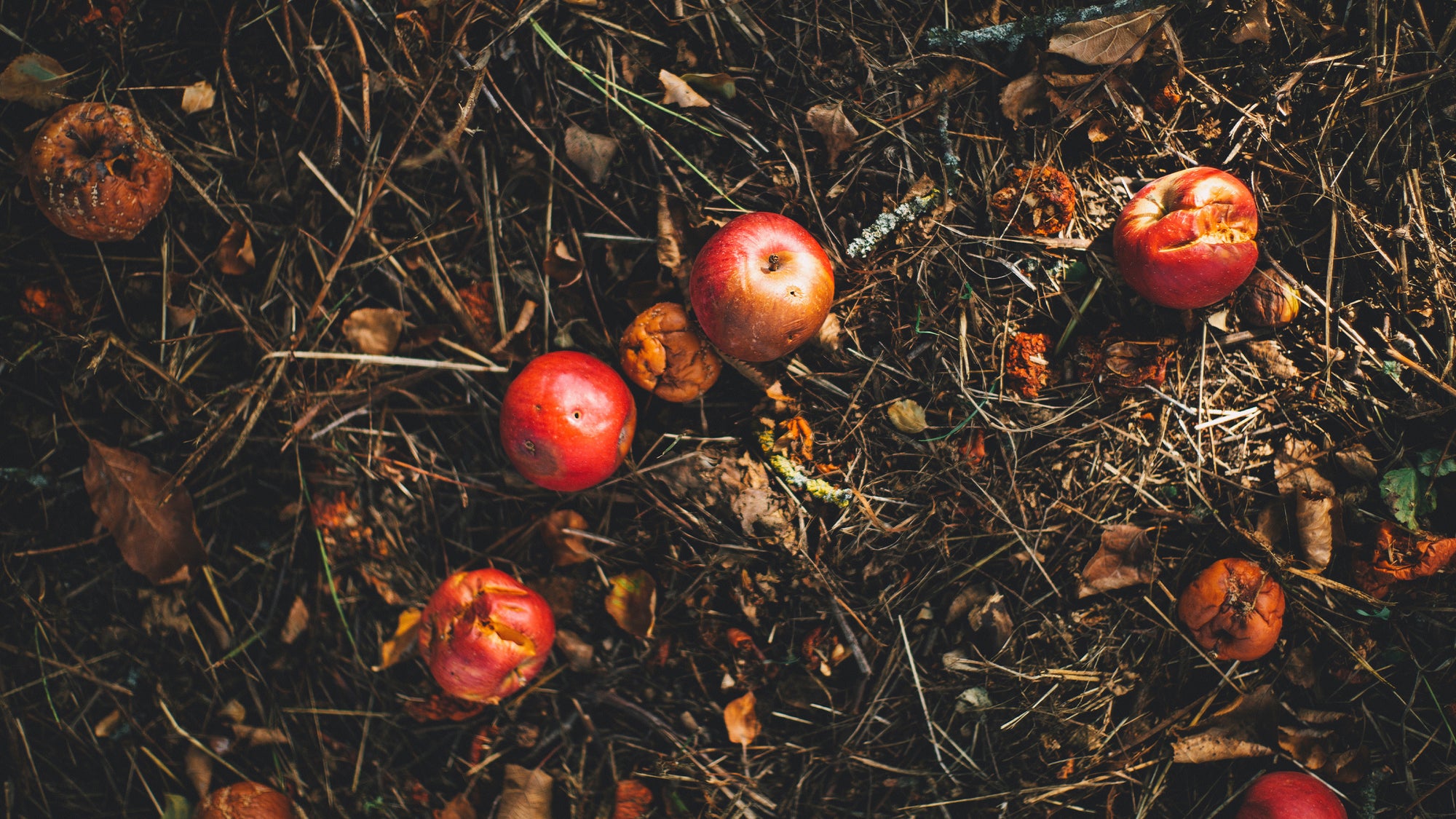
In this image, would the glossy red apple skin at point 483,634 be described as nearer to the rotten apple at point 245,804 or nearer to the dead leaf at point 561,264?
the rotten apple at point 245,804

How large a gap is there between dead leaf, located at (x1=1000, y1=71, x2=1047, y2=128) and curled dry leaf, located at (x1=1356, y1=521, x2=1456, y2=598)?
1737 millimetres

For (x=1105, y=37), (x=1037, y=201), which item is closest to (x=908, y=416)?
(x=1037, y=201)

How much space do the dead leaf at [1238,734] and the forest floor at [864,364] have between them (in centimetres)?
2

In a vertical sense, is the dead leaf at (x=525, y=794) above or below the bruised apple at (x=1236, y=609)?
below

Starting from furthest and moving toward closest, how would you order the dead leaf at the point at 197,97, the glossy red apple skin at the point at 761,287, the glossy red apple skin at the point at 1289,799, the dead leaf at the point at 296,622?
1. the dead leaf at the point at 296,622
2. the dead leaf at the point at 197,97
3. the glossy red apple skin at the point at 1289,799
4. the glossy red apple skin at the point at 761,287

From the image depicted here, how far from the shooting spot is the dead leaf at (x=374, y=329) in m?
2.48

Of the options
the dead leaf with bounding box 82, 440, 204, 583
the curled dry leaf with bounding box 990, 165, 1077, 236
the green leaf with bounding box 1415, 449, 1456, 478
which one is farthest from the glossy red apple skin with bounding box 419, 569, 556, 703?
the green leaf with bounding box 1415, 449, 1456, 478

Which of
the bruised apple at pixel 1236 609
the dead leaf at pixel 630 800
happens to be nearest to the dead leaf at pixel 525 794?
the dead leaf at pixel 630 800

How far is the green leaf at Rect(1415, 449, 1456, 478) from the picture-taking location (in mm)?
2305

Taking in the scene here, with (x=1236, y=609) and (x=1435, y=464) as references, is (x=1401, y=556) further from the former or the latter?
(x=1236, y=609)

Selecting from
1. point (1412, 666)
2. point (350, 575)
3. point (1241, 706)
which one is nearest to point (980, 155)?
point (1241, 706)

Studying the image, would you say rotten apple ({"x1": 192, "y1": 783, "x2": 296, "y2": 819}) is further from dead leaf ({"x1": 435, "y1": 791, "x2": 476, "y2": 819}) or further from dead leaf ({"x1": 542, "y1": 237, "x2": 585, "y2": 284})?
dead leaf ({"x1": 542, "y1": 237, "x2": 585, "y2": 284})

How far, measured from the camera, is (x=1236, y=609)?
7.38 feet

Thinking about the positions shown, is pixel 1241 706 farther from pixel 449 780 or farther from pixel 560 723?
pixel 449 780
